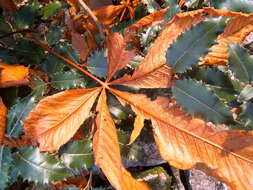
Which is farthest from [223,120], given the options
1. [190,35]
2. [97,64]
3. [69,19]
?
[69,19]

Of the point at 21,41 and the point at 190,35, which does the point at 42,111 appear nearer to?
the point at 21,41

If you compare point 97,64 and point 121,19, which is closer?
point 97,64

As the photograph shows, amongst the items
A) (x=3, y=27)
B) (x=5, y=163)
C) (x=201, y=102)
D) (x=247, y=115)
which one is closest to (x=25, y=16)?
(x=3, y=27)

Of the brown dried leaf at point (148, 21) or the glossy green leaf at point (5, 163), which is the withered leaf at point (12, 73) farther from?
the brown dried leaf at point (148, 21)

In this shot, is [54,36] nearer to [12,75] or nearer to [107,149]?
[12,75]

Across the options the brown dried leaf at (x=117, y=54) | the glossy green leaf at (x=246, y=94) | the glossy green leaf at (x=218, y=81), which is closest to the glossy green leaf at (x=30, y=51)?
the brown dried leaf at (x=117, y=54)

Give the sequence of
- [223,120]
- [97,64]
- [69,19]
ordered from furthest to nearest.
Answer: [69,19] < [97,64] < [223,120]
